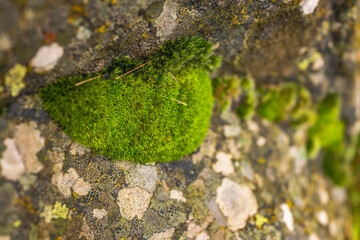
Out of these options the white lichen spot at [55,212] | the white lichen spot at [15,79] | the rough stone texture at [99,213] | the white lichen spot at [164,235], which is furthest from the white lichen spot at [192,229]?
the white lichen spot at [15,79]

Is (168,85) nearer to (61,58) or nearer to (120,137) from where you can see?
(120,137)

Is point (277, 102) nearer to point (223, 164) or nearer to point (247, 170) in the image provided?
point (247, 170)

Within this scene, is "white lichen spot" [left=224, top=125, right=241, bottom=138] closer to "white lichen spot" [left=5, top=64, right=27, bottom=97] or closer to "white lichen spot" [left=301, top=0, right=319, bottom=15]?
"white lichen spot" [left=301, top=0, right=319, bottom=15]

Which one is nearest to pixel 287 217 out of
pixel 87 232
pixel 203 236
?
pixel 203 236

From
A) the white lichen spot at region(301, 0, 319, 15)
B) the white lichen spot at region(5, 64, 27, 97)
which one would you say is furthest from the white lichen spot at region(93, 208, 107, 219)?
the white lichen spot at region(301, 0, 319, 15)

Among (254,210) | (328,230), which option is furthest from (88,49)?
(328,230)
